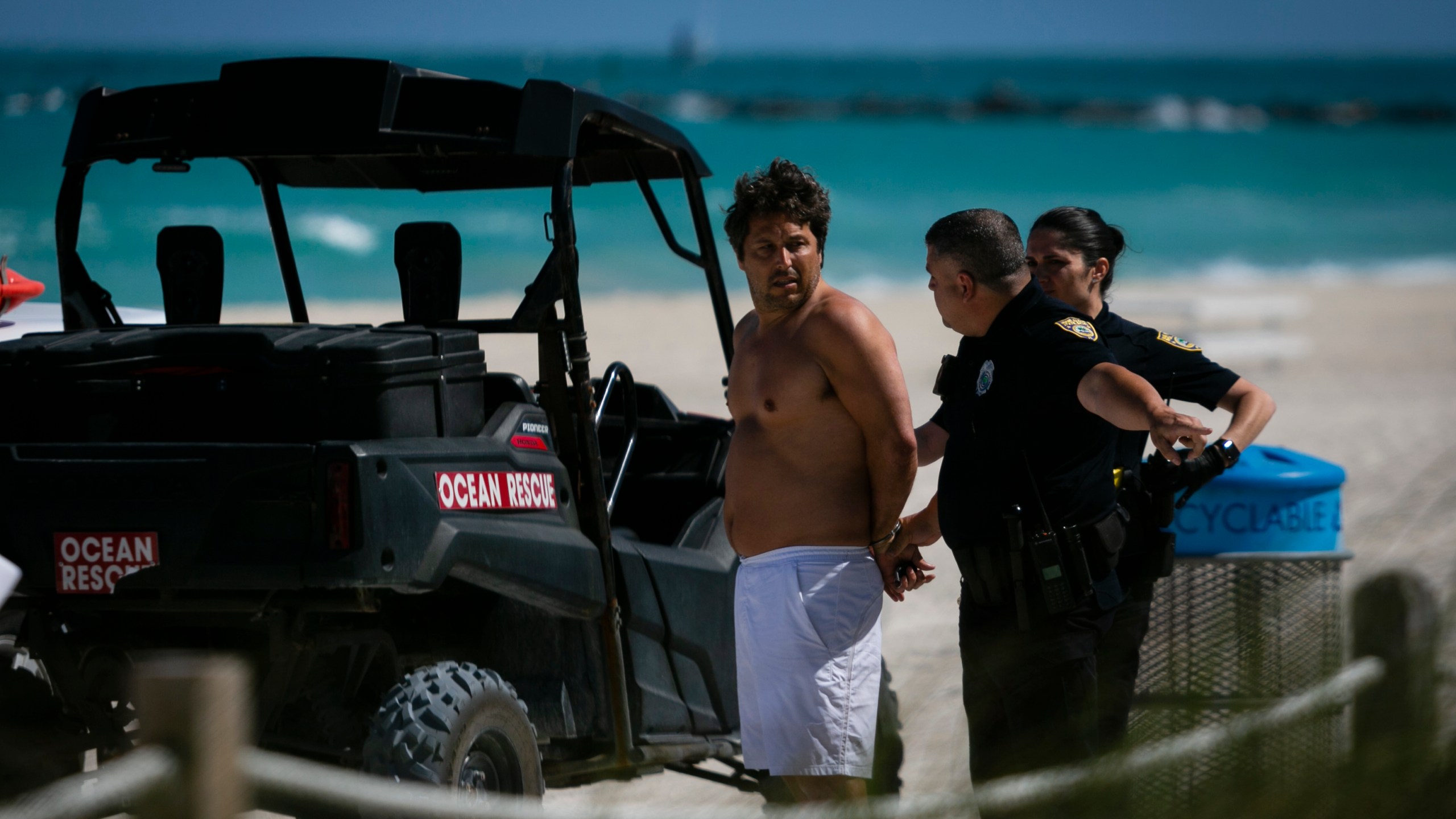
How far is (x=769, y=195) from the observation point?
10.5 feet

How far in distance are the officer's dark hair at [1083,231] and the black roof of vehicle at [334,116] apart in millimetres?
1160

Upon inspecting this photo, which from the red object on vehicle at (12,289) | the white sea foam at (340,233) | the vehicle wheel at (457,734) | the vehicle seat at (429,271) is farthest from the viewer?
the white sea foam at (340,233)

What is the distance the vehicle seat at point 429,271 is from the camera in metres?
3.77

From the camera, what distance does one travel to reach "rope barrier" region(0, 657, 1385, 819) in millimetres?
1550

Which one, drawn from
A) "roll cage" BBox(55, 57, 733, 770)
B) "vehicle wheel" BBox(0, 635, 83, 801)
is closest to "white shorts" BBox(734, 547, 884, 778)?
"roll cage" BBox(55, 57, 733, 770)

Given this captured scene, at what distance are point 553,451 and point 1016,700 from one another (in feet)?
4.50

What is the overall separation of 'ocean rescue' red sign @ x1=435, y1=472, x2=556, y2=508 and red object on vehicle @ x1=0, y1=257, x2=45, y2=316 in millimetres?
1807

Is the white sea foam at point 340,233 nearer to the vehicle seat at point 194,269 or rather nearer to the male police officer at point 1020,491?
the vehicle seat at point 194,269

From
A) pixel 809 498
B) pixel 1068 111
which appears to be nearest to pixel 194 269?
pixel 809 498

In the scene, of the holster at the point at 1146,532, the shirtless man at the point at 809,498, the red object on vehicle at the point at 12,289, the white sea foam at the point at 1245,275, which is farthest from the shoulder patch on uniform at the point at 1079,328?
the white sea foam at the point at 1245,275

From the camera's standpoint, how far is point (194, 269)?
394cm

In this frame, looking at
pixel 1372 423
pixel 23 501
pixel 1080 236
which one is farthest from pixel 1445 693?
pixel 1372 423

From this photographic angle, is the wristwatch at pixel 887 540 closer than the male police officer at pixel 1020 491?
No

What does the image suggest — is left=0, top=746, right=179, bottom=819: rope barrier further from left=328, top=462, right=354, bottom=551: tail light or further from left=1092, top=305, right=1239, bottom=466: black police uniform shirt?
left=1092, top=305, right=1239, bottom=466: black police uniform shirt
